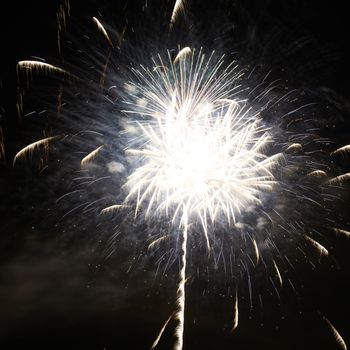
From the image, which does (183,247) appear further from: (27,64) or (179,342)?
(27,64)

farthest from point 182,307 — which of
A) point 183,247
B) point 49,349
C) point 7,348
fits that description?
point 49,349

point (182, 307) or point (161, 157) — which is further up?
point (161, 157)

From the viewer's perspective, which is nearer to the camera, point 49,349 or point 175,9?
point 175,9

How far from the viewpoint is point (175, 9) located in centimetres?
1044

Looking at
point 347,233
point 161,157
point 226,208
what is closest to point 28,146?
point 161,157

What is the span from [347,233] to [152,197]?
7261mm

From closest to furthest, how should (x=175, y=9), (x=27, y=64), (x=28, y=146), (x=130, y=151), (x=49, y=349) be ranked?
1. (x=175, y=9)
2. (x=27, y=64)
3. (x=28, y=146)
4. (x=130, y=151)
5. (x=49, y=349)

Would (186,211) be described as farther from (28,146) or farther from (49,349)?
(49,349)

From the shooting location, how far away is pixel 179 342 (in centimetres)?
1493

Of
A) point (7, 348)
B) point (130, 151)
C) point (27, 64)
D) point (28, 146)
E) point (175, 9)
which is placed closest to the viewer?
point (175, 9)

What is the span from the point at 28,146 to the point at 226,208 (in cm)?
722

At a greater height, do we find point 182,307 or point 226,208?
point 226,208

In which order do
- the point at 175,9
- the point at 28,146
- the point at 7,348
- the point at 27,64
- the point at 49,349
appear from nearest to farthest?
1. the point at 175,9
2. the point at 27,64
3. the point at 28,146
4. the point at 7,348
5. the point at 49,349

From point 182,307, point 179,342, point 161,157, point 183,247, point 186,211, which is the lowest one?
point 179,342
